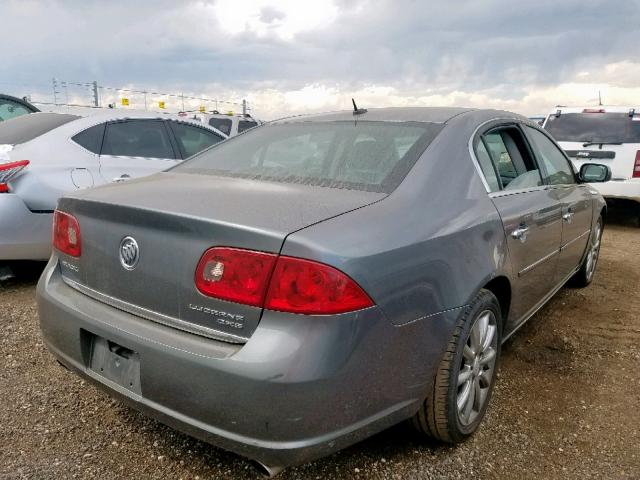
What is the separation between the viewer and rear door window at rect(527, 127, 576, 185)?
3.36 meters

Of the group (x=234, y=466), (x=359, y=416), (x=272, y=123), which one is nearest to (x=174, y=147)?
(x=272, y=123)

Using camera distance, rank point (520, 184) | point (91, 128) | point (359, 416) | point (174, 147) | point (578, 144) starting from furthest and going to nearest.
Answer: point (578, 144)
point (174, 147)
point (91, 128)
point (520, 184)
point (359, 416)

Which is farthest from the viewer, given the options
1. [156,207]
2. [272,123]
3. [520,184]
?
[272,123]

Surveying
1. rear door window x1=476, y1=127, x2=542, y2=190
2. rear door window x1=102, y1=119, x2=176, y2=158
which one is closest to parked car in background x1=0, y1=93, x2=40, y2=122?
rear door window x1=102, y1=119, x2=176, y2=158

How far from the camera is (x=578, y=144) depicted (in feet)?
26.7

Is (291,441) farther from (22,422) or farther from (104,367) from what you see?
(22,422)

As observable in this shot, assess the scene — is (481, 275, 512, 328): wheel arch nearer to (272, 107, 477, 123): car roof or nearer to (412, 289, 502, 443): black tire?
(412, 289, 502, 443): black tire

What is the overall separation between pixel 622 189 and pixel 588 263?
3752 millimetres

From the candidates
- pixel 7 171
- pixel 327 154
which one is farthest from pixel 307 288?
pixel 7 171

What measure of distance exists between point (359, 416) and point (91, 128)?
3935 millimetres

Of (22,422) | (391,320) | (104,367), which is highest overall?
(391,320)

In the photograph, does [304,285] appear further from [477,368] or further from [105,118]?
[105,118]

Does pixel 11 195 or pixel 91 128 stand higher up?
pixel 91 128

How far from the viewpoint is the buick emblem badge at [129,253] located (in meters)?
1.95
